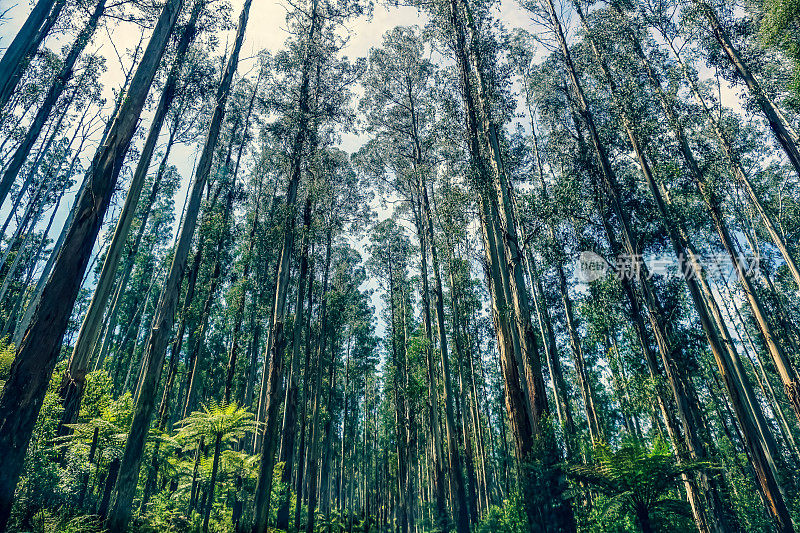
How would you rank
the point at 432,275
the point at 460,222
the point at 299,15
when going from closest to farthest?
the point at 460,222 < the point at 299,15 < the point at 432,275

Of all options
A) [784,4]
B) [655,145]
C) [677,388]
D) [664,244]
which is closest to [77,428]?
[677,388]

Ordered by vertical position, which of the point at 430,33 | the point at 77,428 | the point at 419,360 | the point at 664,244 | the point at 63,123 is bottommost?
the point at 77,428

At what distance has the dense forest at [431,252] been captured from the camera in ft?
18.4

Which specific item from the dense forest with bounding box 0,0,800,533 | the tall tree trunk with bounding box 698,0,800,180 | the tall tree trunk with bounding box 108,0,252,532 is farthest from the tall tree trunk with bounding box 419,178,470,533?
the tall tree trunk with bounding box 698,0,800,180

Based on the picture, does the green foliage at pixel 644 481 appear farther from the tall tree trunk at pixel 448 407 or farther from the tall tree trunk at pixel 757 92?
the tall tree trunk at pixel 757 92

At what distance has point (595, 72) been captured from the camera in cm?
1240

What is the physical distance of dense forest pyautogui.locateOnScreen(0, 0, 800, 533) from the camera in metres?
5.61

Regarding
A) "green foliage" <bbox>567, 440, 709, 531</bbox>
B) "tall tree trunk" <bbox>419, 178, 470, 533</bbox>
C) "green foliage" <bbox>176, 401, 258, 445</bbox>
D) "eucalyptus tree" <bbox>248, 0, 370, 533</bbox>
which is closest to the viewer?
"green foliage" <bbox>567, 440, 709, 531</bbox>

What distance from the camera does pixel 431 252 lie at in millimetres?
14695

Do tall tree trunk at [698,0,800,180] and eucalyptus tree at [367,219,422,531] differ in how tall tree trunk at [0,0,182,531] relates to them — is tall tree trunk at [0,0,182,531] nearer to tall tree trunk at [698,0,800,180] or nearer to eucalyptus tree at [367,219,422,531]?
eucalyptus tree at [367,219,422,531]

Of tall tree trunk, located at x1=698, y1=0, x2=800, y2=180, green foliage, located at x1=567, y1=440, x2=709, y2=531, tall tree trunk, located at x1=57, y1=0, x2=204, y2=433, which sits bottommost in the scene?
green foliage, located at x1=567, y1=440, x2=709, y2=531

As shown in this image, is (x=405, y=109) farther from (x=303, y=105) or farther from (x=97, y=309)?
(x=97, y=309)

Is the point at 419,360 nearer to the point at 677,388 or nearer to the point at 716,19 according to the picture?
the point at 677,388

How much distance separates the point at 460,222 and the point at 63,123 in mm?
19210
